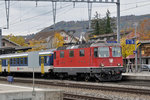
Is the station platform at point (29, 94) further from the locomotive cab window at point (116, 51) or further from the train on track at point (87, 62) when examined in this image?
the locomotive cab window at point (116, 51)

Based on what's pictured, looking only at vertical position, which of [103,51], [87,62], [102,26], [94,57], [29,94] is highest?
[102,26]

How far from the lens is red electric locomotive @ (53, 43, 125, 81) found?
2423 cm

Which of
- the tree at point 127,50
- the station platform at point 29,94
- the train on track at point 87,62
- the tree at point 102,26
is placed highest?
the tree at point 102,26

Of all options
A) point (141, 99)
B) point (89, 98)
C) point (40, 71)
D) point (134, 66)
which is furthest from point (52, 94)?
point (134, 66)

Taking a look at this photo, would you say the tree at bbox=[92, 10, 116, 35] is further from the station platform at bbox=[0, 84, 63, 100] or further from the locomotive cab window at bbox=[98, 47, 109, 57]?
the station platform at bbox=[0, 84, 63, 100]

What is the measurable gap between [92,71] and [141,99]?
9.53m

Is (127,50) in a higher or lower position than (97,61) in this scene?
higher

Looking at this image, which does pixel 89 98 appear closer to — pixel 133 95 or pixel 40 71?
pixel 133 95

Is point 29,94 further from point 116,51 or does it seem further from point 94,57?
point 116,51

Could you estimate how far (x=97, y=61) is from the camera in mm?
24266

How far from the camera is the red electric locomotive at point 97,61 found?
24.2 meters

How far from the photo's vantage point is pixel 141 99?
15.0 m

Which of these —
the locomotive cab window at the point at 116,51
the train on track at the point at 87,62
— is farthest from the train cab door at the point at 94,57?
the locomotive cab window at the point at 116,51

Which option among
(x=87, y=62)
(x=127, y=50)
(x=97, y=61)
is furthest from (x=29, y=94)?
(x=127, y=50)
